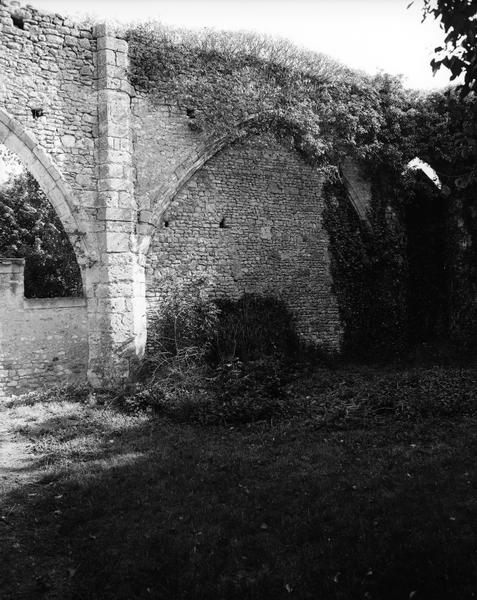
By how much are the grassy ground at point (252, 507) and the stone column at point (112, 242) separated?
5.64 feet

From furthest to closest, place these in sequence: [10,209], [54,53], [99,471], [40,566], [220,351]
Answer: [10,209]
[220,351]
[54,53]
[99,471]
[40,566]

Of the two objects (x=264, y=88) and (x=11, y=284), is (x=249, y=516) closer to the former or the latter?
(x=11, y=284)

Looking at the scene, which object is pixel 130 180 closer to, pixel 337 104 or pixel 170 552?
pixel 337 104

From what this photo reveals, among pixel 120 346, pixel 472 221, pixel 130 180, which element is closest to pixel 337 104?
pixel 472 221

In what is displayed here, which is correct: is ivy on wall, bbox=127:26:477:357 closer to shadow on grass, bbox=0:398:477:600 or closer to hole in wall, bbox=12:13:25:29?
hole in wall, bbox=12:13:25:29

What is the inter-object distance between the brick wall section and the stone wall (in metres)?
1.59

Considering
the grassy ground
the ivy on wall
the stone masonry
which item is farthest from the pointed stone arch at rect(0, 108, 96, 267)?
the grassy ground

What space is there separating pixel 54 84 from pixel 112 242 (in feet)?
9.21

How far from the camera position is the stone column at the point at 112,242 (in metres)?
8.63

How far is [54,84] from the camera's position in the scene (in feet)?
27.8

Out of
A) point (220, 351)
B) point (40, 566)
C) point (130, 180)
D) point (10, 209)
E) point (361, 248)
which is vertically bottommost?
point (40, 566)

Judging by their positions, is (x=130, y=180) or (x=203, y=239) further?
(x=203, y=239)

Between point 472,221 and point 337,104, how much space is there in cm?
410

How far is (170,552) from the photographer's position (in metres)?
3.62
